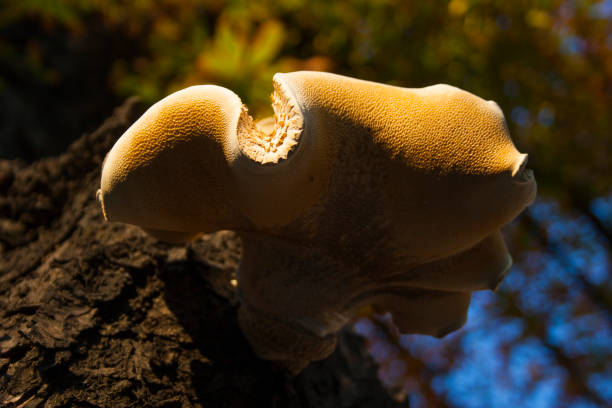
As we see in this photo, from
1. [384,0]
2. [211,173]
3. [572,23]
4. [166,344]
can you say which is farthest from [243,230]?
[572,23]

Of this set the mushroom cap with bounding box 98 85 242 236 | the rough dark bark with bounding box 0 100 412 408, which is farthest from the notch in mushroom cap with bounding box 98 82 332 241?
the rough dark bark with bounding box 0 100 412 408

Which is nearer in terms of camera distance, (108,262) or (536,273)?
(108,262)

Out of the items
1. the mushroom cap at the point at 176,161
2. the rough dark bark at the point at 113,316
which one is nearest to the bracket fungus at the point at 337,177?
the mushroom cap at the point at 176,161

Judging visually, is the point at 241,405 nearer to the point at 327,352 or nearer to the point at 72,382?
the point at 327,352

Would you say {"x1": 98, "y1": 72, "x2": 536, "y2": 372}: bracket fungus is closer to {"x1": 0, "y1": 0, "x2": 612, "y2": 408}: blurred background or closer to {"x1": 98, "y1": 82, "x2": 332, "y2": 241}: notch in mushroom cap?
{"x1": 98, "y1": 82, "x2": 332, "y2": 241}: notch in mushroom cap

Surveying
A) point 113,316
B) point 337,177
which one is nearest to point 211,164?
point 337,177

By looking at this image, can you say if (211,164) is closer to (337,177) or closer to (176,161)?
(176,161)
